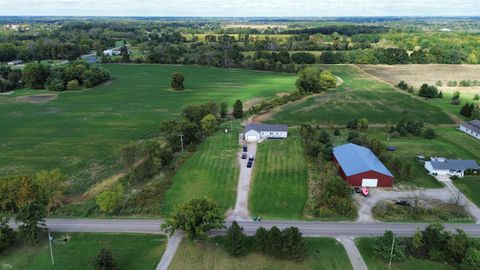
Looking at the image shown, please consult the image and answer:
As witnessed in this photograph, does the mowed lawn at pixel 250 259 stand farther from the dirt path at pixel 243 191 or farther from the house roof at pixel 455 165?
the house roof at pixel 455 165

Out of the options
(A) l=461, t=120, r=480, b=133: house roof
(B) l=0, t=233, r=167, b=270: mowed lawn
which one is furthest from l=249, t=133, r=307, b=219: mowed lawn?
(A) l=461, t=120, r=480, b=133: house roof

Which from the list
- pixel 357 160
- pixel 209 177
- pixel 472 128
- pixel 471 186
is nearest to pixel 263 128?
pixel 209 177

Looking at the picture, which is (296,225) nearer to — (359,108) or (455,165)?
(455,165)

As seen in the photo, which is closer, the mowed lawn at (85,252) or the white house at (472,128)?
the mowed lawn at (85,252)

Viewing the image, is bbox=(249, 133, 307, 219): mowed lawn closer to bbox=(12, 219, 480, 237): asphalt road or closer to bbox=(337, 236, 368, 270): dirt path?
bbox=(12, 219, 480, 237): asphalt road

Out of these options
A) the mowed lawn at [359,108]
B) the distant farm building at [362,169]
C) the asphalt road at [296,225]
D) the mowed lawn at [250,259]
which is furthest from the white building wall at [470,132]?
the mowed lawn at [250,259]

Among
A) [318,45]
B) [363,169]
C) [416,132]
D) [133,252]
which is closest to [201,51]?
[318,45]
